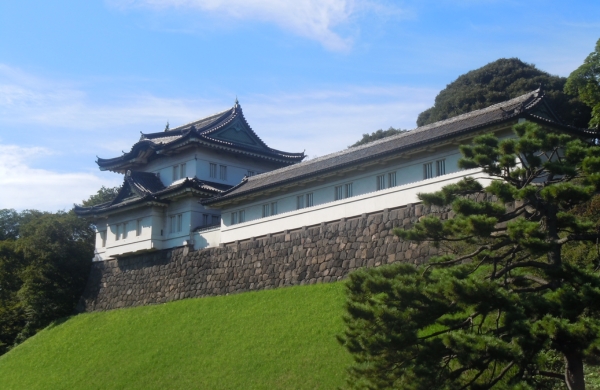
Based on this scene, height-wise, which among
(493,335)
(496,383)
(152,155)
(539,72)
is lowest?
(496,383)

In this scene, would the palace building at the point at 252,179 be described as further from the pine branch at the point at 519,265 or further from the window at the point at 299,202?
Answer: the pine branch at the point at 519,265

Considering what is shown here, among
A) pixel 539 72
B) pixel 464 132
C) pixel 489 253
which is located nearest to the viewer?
pixel 489 253

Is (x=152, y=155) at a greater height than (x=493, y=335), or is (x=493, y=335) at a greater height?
(x=152, y=155)

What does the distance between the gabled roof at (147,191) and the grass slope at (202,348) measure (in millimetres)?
4993

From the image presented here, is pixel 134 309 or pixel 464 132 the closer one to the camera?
pixel 464 132

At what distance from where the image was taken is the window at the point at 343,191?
1051 inches

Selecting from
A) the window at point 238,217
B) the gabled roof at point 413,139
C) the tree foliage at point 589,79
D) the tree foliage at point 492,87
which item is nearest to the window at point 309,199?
the gabled roof at point 413,139

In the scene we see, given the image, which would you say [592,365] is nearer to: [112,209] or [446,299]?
[446,299]

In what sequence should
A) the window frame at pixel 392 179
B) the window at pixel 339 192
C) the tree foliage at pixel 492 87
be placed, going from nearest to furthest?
the window frame at pixel 392 179, the window at pixel 339 192, the tree foliage at pixel 492 87

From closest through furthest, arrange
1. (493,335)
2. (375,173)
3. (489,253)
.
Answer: (493,335)
(489,253)
(375,173)

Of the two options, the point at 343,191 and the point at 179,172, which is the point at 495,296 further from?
the point at 179,172

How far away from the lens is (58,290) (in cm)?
3684

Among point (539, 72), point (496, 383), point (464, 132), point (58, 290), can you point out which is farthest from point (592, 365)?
point (539, 72)

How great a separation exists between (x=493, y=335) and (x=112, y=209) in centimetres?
2677
